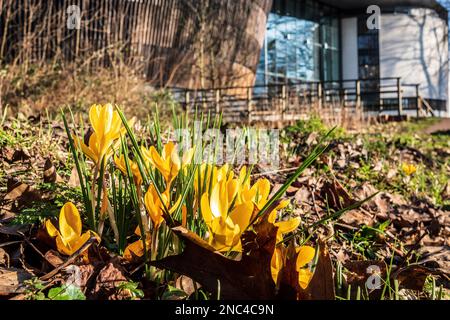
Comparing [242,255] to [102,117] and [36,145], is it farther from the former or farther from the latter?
[36,145]

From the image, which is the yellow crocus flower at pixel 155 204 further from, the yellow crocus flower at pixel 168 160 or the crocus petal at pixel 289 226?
the crocus petal at pixel 289 226

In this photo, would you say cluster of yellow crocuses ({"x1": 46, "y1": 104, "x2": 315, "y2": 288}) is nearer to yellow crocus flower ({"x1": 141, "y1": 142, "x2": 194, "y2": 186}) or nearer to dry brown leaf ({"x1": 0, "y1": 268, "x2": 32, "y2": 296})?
yellow crocus flower ({"x1": 141, "y1": 142, "x2": 194, "y2": 186})

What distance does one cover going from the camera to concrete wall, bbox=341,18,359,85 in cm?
2938

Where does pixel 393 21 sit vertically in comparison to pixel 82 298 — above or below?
above

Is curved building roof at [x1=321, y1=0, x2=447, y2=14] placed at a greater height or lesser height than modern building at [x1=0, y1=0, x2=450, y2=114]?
greater

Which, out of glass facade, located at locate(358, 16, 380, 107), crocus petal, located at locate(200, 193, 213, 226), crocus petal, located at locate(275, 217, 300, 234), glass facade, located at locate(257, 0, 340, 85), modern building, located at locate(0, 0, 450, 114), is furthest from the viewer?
glass facade, located at locate(358, 16, 380, 107)

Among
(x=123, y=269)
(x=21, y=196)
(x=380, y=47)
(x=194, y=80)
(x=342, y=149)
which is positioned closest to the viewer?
(x=123, y=269)

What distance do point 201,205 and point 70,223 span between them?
370 millimetres

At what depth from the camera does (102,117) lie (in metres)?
1.28

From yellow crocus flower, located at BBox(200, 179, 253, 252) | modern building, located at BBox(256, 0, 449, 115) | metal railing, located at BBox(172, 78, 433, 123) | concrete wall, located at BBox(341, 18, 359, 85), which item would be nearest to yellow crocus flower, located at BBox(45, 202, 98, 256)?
yellow crocus flower, located at BBox(200, 179, 253, 252)

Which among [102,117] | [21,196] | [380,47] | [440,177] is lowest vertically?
[440,177]

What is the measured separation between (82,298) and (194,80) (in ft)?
52.7

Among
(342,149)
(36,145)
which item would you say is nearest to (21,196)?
(36,145)

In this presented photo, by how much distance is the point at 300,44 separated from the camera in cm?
2617
